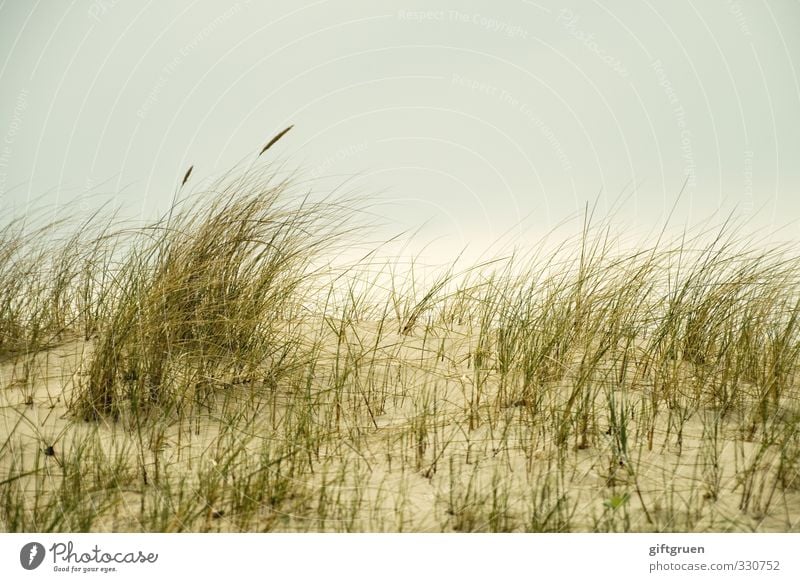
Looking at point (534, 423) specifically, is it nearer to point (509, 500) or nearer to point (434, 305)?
point (509, 500)

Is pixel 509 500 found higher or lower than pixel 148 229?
lower

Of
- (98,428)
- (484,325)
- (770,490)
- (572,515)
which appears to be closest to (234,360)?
(98,428)

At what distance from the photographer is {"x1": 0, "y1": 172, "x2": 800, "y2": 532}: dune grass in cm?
226

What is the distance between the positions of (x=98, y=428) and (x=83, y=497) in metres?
0.59

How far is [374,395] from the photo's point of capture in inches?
124

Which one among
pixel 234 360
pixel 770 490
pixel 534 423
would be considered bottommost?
pixel 770 490

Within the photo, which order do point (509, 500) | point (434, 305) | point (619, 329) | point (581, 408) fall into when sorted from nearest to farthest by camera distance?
point (509, 500) < point (581, 408) < point (619, 329) < point (434, 305)

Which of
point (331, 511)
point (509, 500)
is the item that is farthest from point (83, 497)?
point (509, 500)

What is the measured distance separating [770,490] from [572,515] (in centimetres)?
75

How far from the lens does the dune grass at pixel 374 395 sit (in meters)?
2.26

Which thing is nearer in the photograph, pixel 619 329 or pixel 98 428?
pixel 98 428

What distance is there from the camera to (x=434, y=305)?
423cm

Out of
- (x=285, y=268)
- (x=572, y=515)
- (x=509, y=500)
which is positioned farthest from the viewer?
(x=285, y=268)

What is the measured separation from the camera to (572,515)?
2127 mm
